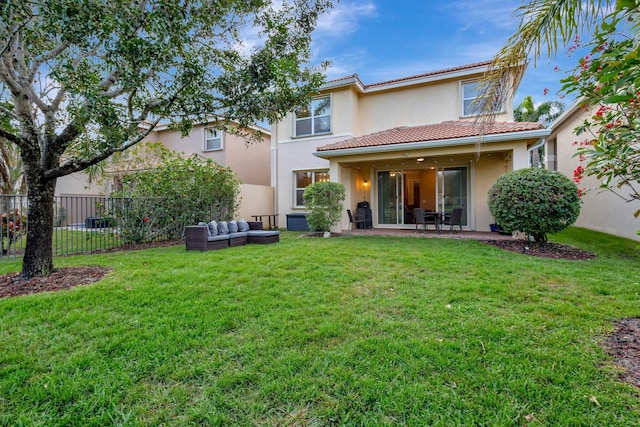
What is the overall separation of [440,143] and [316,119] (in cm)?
671

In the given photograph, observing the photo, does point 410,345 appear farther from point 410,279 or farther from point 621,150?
point 621,150

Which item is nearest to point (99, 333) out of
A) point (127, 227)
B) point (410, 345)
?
point (410, 345)

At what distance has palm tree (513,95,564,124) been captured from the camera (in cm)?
2324

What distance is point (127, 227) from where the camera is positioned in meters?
9.92

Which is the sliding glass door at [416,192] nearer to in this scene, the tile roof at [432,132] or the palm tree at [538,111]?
the tile roof at [432,132]

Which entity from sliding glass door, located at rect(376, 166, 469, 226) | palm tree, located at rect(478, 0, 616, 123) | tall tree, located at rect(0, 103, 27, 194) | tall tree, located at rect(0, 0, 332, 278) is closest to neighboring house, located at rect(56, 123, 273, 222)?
tall tree, located at rect(0, 103, 27, 194)

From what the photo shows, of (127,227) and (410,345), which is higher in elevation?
(127,227)

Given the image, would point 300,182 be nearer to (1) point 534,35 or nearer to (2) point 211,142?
(2) point 211,142

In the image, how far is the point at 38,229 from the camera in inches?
221

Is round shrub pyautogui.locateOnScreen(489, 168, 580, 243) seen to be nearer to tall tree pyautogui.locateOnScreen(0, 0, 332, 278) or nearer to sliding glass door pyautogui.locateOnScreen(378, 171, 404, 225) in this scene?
sliding glass door pyautogui.locateOnScreen(378, 171, 404, 225)

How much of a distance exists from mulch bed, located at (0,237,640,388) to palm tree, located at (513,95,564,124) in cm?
2040

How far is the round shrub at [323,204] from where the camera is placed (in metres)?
11.2

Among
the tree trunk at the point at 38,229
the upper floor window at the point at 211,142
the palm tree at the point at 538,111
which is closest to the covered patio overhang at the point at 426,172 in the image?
the upper floor window at the point at 211,142

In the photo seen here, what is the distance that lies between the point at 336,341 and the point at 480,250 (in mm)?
6252
